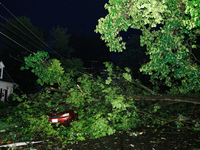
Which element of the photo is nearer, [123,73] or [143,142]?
[143,142]

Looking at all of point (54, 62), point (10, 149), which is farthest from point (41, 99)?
point (10, 149)

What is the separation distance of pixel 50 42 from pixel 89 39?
11577 millimetres

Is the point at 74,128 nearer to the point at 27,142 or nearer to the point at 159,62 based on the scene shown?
the point at 27,142

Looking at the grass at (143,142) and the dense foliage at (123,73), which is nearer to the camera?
the grass at (143,142)

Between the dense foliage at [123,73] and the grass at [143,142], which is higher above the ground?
the dense foliage at [123,73]

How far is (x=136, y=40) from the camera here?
45000 millimetres

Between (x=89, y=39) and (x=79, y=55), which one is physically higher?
(x=89, y=39)

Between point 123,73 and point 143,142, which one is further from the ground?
Result: point 123,73

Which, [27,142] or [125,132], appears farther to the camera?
[125,132]

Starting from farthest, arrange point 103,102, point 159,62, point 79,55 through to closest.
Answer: point 79,55 → point 103,102 → point 159,62

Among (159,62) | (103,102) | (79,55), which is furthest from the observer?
(79,55)

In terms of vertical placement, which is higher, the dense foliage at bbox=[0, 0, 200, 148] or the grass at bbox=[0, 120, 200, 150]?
the dense foliage at bbox=[0, 0, 200, 148]

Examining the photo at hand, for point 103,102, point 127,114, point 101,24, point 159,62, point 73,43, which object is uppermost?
point 73,43

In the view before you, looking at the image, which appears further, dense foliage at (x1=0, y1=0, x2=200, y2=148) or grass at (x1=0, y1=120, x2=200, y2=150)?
dense foliage at (x1=0, y1=0, x2=200, y2=148)
